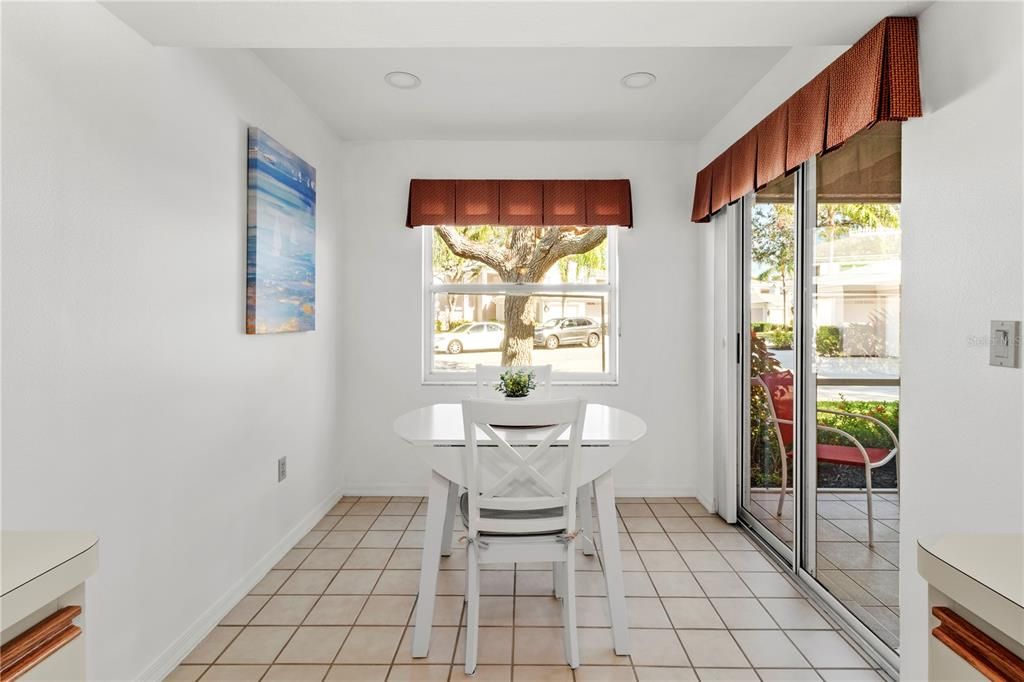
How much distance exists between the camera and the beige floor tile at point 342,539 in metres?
3.16

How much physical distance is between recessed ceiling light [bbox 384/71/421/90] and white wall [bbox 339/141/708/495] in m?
0.93

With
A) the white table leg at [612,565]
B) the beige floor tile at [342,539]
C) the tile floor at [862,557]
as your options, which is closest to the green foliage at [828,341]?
the tile floor at [862,557]

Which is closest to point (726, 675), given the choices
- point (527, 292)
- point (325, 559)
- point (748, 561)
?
point (748, 561)

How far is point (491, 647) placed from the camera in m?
2.18

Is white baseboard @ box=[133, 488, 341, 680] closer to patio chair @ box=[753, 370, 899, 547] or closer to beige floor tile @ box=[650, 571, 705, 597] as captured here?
beige floor tile @ box=[650, 571, 705, 597]

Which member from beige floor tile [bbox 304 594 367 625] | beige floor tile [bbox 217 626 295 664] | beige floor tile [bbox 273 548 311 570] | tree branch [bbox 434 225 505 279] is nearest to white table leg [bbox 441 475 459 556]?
beige floor tile [bbox 304 594 367 625]

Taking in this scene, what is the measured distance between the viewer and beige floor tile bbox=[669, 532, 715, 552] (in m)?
3.13

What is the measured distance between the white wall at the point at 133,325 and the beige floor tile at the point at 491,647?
1.03m

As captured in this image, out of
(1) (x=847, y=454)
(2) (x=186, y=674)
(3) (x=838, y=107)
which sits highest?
(3) (x=838, y=107)

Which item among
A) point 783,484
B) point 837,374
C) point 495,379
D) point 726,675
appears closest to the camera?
point 726,675

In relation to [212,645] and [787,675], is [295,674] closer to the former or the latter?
[212,645]

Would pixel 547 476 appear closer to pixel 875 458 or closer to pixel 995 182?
pixel 875 458

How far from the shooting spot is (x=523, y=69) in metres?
2.85

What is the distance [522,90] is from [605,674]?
9.11ft
